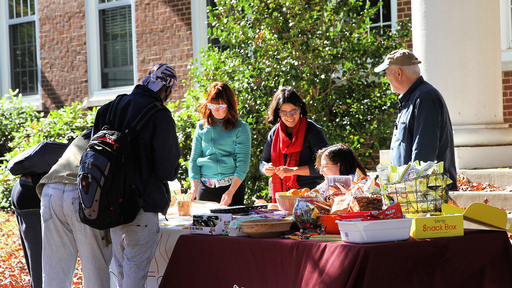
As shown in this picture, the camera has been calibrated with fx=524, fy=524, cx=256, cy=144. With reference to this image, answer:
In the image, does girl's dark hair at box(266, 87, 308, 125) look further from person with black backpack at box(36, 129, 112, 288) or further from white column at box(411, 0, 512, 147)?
white column at box(411, 0, 512, 147)

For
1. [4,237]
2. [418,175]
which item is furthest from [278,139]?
[4,237]

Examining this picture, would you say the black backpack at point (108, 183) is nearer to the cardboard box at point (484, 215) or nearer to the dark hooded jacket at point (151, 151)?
the dark hooded jacket at point (151, 151)

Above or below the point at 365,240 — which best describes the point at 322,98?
above

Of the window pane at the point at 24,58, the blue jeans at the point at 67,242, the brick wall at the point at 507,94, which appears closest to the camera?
the blue jeans at the point at 67,242

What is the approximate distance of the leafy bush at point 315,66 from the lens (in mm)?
6316

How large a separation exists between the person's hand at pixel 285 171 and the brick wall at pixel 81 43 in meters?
Answer: 6.09

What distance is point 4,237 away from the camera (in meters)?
7.42

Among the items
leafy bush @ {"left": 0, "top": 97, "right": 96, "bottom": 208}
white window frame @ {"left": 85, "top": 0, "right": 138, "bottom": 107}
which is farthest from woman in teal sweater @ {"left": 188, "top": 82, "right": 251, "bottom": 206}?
white window frame @ {"left": 85, "top": 0, "right": 138, "bottom": 107}

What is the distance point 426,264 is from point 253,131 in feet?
13.9

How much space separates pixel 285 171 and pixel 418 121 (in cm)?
119

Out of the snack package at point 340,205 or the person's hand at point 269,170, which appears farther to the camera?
the person's hand at point 269,170

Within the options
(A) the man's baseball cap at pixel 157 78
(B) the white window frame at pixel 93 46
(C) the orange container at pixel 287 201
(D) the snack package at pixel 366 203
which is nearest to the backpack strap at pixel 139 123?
(A) the man's baseball cap at pixel 157 78

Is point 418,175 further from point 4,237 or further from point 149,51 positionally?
point 149,51

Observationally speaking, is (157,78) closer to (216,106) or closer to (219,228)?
(219,228)
